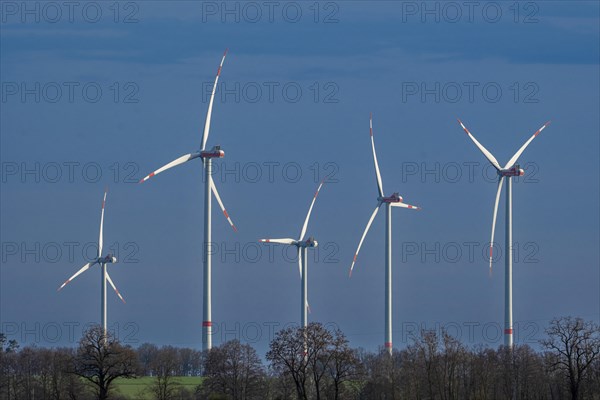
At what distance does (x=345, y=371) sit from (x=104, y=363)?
21520 millimetres

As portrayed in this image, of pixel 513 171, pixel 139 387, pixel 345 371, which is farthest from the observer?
pixel 139 387

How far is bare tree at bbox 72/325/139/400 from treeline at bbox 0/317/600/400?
0.09 m

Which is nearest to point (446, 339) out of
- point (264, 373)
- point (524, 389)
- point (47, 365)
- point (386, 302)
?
point (524, 389)

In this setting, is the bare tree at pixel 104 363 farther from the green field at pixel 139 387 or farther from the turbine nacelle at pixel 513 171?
the turbine nacelle at pixel 513 171

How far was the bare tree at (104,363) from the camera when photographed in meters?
108

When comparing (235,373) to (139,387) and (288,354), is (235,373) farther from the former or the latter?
(139,387)

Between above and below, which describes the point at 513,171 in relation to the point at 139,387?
above

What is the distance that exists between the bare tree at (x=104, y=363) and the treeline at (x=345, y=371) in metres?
0.09

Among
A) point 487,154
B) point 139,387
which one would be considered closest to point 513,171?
point 487,154

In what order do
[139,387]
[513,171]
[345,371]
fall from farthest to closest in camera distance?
[139,387] → [513,171] → [345,371]

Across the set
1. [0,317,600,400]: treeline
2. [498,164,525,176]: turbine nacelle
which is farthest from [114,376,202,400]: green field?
[498,164,525,176]: turbine nacelle

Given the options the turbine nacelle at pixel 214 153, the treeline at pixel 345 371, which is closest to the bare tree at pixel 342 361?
the treeline at pixel 345 371

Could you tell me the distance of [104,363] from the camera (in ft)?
364

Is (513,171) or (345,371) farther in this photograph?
(513,171)
